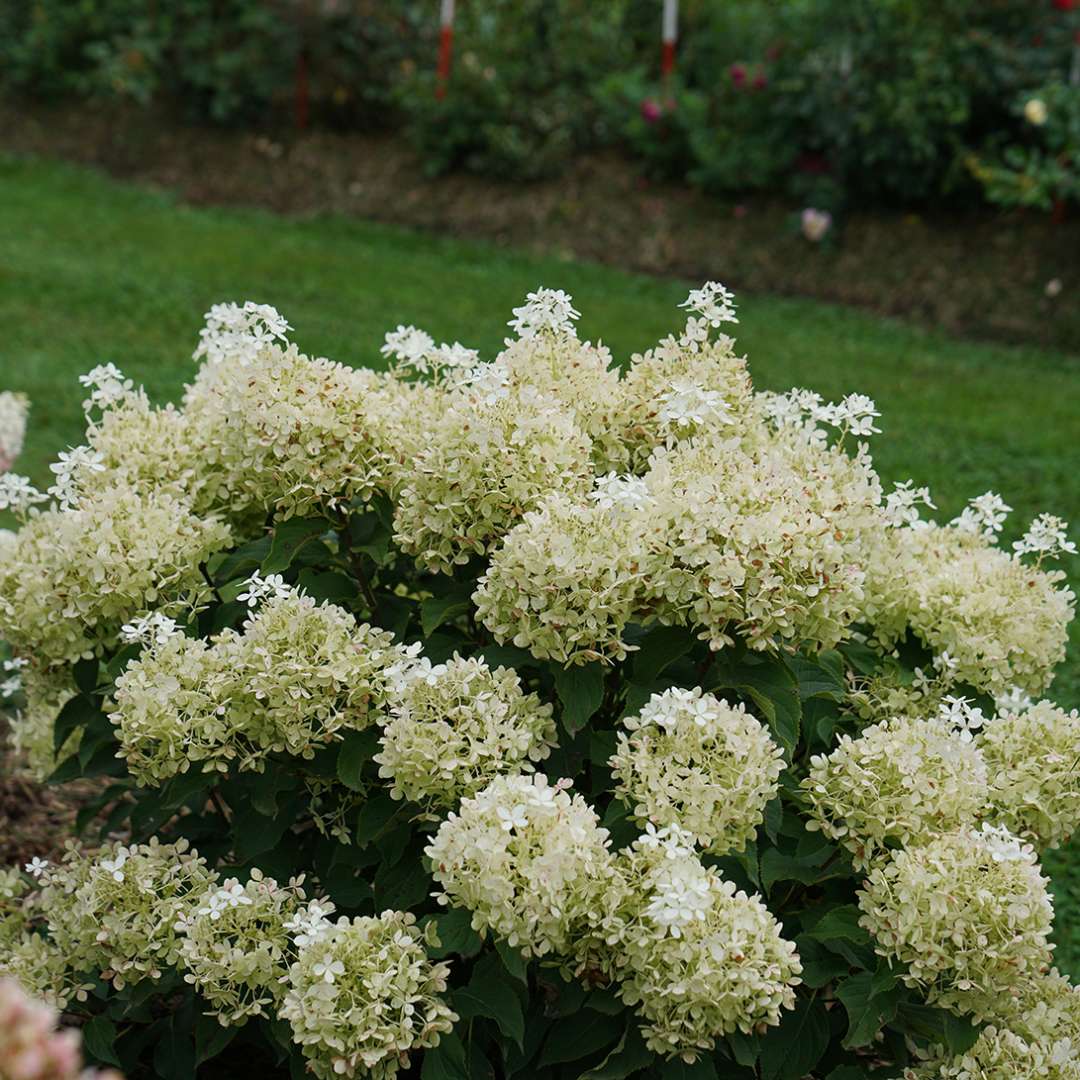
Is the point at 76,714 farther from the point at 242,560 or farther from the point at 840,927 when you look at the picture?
the point at 840,927

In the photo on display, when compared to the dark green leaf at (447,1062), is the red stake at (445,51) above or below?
below

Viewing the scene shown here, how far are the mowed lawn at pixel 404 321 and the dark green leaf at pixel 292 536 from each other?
2.98 m

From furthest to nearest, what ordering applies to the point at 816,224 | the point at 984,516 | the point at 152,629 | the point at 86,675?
1. the point at 816,224
2. the point at 984,516
3. the point at 86,675
4. the point at 152,629

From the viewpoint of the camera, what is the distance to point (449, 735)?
224 cm

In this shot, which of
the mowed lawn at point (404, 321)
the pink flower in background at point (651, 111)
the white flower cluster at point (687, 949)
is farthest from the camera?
the pink flower in background at point (651, 111)

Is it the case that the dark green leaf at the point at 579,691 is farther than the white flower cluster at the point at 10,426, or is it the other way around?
the white flower cluster at the point at 10,426

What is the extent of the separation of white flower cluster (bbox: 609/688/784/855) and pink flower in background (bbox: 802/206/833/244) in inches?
276

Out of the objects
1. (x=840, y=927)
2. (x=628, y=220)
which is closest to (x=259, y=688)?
(x=840, y=927)

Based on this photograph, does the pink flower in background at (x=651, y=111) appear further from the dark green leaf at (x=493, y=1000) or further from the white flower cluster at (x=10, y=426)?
the dark green leaf at (x=493, y=1000)

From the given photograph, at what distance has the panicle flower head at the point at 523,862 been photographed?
208cm

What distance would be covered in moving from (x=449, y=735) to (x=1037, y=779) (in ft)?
3.16

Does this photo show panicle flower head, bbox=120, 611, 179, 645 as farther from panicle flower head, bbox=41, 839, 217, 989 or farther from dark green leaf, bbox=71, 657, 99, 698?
panicle flower head, bbox=41, 839, 217, 989

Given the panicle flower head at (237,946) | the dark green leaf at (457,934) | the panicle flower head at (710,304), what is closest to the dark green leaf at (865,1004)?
the dark green leaf at (457,934)

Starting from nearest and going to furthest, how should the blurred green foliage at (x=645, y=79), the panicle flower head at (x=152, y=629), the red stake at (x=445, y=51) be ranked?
the panicle flower head at (x=152, y=629)
the blurred green foliage at (x=645, y=79)
the red stake at (x=445, y=51)
